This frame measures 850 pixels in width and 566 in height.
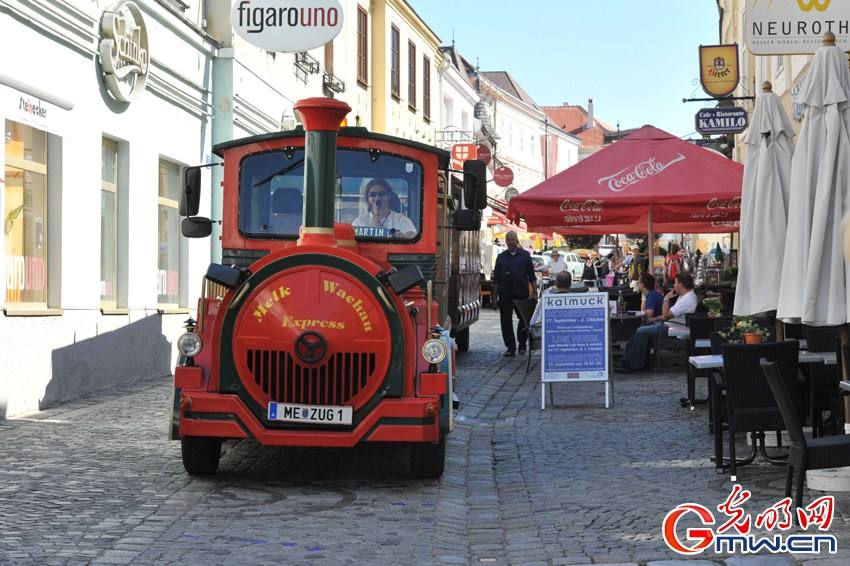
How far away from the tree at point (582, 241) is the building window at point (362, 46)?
57181mm

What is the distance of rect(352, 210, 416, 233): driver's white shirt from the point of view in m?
10.2

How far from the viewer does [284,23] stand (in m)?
14.1

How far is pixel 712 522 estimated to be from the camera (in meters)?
7.24

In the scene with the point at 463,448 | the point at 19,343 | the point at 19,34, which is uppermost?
the point at 19,34

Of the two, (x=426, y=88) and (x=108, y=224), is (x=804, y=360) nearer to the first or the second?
(x=108, y=224)

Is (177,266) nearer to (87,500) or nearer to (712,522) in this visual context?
(87,500)

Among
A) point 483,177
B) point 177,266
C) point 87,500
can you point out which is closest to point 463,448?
point 483,177

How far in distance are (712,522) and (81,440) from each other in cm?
576

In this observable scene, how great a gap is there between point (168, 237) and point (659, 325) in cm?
705

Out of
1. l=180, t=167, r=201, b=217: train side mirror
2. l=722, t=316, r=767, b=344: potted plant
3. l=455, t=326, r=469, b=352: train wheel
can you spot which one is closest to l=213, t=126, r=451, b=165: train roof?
l=180, t=167, r=201, b=217: train side mirror

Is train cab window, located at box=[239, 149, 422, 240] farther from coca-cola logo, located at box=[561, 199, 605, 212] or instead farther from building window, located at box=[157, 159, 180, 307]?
building window, located at box=[157, 159, 180, 307]

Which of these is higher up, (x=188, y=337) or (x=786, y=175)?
(x=786, y=175)

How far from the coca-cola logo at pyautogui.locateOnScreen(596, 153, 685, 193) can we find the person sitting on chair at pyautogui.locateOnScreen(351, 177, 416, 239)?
6.91 m

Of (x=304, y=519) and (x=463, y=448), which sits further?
(x=463, y=448)
